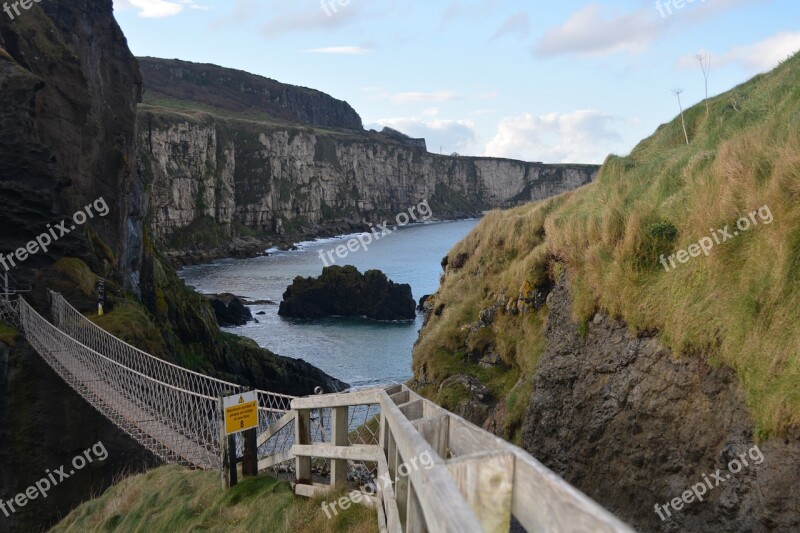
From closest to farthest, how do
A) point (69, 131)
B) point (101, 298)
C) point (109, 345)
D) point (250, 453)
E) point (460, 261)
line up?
point (250, 453)
point (109, 345)
point (460, 261)
point (101, 298)
point (69, 131)

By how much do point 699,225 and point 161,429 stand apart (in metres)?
8.15

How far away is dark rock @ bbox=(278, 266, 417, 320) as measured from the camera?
51.1 meters

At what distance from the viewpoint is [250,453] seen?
722cm

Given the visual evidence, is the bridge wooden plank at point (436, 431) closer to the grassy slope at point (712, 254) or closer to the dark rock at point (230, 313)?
the grassy slope at point (712, 254)

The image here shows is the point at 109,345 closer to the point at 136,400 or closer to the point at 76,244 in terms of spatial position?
the point at 136,400

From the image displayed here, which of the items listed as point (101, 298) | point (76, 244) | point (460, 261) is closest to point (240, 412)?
point (460, 261)

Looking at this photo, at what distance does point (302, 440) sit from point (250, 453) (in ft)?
4.15

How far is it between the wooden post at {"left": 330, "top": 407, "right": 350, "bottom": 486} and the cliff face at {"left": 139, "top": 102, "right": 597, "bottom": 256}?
2420 inches

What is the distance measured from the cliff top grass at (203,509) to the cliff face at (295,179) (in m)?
58.3

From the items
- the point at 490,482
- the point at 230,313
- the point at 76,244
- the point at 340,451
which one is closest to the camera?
the point at 490,482

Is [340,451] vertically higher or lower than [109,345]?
higher

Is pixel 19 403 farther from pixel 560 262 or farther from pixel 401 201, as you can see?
pixel 401 201

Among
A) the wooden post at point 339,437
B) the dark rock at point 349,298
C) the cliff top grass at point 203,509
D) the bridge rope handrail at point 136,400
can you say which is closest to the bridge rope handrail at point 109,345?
the bridge rope handrail at point 136,400

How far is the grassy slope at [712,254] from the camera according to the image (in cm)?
512
